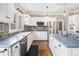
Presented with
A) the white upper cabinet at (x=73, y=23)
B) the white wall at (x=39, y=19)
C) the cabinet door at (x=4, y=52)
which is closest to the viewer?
the cabinet door at (x=4, y=52)

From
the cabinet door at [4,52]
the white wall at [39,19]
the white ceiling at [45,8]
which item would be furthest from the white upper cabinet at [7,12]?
the cabinet door at [4,52]

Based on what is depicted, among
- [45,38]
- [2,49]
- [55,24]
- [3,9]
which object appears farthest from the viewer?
[45,38]

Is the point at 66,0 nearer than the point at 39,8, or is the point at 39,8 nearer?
the point at 66,0

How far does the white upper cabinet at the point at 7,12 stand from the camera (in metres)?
1.76

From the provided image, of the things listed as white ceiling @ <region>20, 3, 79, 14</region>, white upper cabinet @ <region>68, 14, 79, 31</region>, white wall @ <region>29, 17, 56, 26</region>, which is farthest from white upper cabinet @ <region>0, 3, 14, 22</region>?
white upper cabinet @ <region>68, 14, 79, 31</region>

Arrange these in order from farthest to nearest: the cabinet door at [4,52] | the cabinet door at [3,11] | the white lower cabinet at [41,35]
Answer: the white lower cabinet at [41,35] < the cabinet door at [3,11] < the cabinet door at [4,52]

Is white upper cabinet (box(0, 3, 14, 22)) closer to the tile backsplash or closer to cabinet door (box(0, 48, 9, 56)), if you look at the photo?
the tile backsplash

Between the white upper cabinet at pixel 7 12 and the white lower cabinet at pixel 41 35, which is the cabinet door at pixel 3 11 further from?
the white lower cabinet at pixel 41 35

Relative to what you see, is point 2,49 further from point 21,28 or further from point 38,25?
point 38,25

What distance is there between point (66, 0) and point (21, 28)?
2.92ft

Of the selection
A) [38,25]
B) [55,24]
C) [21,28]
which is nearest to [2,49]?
[21,28]

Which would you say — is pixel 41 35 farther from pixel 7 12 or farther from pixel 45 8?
pixel 7 12

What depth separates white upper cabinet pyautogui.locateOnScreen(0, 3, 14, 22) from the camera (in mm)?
1758

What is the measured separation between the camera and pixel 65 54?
162cm
